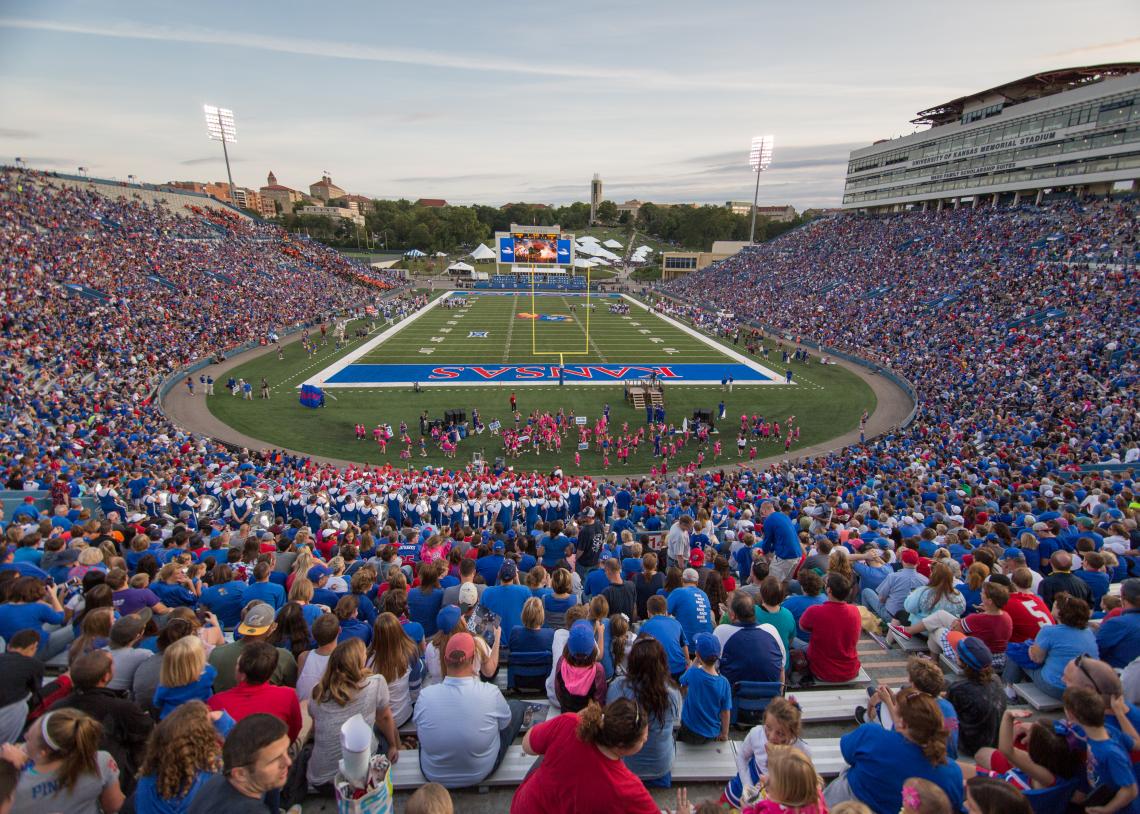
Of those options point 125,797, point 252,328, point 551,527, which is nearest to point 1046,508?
point 551,527

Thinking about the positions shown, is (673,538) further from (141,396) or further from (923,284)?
(923,284)

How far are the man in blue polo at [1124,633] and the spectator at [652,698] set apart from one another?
152 inches

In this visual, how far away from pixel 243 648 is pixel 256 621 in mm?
296

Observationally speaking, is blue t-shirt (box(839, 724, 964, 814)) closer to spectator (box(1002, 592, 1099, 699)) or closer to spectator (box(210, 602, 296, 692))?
spectator (box(1002, 592, 1099, 699))

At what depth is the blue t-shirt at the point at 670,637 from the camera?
5.14 meters

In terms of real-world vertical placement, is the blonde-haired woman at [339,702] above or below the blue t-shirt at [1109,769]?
below

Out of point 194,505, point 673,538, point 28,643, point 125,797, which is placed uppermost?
point 28,643

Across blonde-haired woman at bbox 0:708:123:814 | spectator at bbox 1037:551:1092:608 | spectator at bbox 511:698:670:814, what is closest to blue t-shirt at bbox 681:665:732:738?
spectator at bbox 511:698:670:814

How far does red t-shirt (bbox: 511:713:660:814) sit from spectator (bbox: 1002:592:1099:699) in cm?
408

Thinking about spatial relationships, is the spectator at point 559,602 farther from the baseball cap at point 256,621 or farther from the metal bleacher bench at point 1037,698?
the metal bleacher bench at point 1037,698

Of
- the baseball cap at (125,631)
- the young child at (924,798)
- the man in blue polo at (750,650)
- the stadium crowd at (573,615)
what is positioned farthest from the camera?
the man in blue polo at (750,650)

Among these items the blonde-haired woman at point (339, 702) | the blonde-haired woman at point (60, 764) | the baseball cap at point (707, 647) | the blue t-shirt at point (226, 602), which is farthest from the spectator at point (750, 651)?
the blue t-shirt at point (226, 602)

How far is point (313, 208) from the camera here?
157125 millimetres

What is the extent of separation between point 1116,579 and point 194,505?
1765 cm
